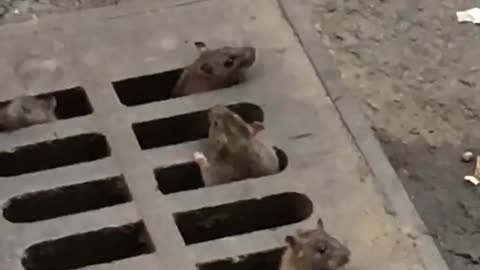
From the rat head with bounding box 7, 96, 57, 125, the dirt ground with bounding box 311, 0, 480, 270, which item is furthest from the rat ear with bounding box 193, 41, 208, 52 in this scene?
the dirt ground with bounding box 311, 0, 480, 270

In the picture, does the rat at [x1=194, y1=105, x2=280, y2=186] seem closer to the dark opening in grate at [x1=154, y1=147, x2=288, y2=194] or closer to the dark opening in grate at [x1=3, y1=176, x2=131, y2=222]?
the dark opening in grate at [x1=154, y1=147, x2=288, y2=194]

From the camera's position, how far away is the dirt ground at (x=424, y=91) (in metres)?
1.95

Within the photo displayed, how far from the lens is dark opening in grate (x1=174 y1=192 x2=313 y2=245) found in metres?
1.65

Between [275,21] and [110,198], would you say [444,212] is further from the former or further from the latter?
[110,198]

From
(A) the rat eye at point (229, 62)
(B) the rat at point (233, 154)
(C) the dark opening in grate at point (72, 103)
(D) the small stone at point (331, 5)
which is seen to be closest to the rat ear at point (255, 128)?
(B) the rat at point (233, 154)

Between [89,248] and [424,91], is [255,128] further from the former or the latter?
[424,91]

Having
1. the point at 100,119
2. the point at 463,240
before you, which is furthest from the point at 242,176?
the point at 463,240

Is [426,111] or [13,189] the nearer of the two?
[13,189]

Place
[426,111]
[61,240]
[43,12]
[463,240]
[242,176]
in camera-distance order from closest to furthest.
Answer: [61,240] → [242,176] → [463,240] → [426,111] → [43,12]

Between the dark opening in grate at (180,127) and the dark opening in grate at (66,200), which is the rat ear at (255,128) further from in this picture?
the dark opening in grate at (66,200)

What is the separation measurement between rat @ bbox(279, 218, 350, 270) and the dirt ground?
0.34m

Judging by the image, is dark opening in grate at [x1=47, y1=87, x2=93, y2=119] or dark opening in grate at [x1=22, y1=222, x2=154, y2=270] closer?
dark opening in grate at [x1=22, y1=222, x2=154, y2=270]

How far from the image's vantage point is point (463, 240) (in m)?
1.88

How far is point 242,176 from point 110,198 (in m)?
0.18
